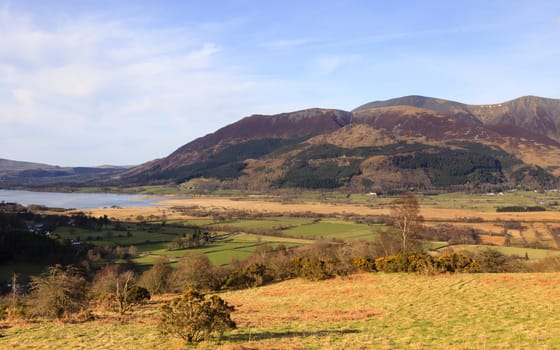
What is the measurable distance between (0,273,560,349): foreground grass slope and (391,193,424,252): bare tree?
11.0 meters

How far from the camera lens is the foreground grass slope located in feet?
54.8

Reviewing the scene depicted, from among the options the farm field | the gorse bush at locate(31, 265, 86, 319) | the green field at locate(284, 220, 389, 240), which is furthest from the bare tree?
the green field at locate(284, 220, 389, 240)

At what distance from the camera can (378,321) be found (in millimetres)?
21266

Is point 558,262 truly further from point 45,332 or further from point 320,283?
point 45,332

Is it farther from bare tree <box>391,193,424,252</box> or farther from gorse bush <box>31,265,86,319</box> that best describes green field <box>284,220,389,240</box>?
gorse bush <box>31,265,86,319</box>

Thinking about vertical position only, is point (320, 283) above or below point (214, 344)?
below

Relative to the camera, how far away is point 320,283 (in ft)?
117

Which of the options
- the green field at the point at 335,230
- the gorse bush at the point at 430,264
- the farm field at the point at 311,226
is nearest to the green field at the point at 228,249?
the farm field at the point at 311,226

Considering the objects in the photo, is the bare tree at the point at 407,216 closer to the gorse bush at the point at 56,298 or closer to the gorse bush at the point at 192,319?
the gorse bush at the point at 192,319

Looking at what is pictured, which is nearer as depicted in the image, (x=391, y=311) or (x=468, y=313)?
(x=468, y=313)

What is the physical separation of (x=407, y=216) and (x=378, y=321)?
23308mm

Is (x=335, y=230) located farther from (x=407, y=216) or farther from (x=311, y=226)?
(x=407, y=216)

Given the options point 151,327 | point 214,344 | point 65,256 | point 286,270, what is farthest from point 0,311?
point 65,256

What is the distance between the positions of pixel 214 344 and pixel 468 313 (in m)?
13.5
